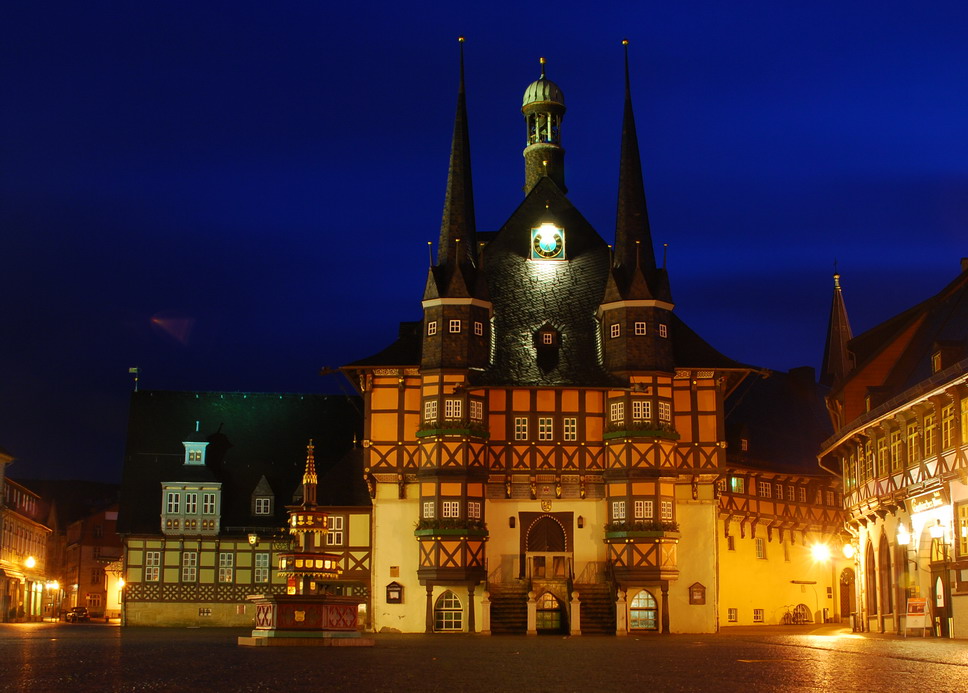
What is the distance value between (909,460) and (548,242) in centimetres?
2275

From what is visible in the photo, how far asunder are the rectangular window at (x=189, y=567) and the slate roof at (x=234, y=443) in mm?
2083

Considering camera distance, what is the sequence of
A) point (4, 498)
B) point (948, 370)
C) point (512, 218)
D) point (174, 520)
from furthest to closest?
point (4, 498) < point (174, 520) < point (512, 218) < point (948, 370)

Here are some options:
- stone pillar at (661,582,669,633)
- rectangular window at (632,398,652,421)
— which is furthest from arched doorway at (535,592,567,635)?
rectangular window at (632,398,652,421)

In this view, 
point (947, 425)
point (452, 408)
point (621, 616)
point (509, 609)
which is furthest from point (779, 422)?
point (947, 425)

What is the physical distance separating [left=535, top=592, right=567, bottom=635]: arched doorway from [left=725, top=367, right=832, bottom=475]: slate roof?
669 inches

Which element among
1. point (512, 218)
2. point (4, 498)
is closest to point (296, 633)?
point (512, 218)

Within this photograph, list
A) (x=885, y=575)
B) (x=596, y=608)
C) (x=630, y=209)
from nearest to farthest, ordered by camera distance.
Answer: (x=885, y=575) → (x=596, y=608) → (x=630, y=209)

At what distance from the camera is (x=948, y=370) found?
121 ft

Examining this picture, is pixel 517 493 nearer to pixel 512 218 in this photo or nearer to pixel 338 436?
pixel 512 218

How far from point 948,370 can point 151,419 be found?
160ft

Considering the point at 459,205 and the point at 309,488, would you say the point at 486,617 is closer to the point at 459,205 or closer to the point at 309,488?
the point at 309,488

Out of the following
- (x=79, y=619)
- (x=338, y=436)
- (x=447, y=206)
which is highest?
(x=447, y=206)

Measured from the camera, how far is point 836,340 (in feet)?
290

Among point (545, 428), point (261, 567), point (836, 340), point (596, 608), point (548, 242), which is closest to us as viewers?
point (596, 608)
